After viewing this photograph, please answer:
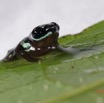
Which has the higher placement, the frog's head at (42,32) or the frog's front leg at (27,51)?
the frog's head at (42,32)

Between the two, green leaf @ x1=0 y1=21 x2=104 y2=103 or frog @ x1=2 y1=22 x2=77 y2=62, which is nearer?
green leaf @ x1=0 y1=21 x2=104 y2=103

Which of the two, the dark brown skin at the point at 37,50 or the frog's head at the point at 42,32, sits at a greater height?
the frog's head at the point at 42,32

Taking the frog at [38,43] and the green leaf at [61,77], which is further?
the frog at [38,43]

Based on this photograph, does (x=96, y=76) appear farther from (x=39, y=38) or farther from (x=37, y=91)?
(x=39, y=38)

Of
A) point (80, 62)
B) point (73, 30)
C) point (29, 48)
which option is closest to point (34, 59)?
point (29, 48)

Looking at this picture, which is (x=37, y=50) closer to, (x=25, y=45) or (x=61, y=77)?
(x=25, y=45)

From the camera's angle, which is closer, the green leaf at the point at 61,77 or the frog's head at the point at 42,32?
the green leaf at the point at 61,77
